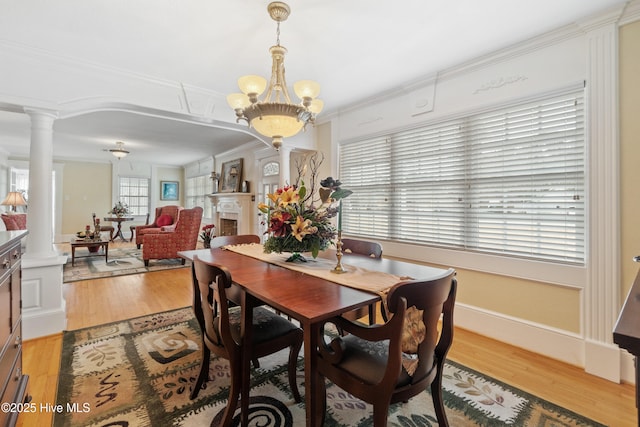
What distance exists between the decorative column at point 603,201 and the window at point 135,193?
34.0 ft

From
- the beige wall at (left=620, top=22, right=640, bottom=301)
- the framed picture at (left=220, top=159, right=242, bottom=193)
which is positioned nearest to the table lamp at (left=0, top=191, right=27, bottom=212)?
the framed picture at (left=220, top=159, right=242, bottom=193)

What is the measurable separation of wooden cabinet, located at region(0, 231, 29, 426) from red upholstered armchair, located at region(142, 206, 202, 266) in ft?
11.7

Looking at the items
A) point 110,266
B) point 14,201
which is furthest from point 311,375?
point 14,201

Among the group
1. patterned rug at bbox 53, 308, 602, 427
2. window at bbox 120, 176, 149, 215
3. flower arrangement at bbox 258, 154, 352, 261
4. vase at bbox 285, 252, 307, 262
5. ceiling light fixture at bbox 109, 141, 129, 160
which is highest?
ceiling light fixture at bbox 109, 141, 129, 160

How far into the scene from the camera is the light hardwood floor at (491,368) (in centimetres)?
174

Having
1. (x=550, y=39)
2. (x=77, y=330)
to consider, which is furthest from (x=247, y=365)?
(x=550, y=39)

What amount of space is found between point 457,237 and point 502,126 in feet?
3.47

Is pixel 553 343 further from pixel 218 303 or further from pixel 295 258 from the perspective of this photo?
pixel 218 303

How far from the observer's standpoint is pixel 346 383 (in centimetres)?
128

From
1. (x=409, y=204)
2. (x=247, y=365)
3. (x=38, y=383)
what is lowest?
(x=38, y=383)

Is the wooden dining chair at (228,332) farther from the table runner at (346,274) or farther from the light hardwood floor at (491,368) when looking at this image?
the light hardwood floor at (491,368)

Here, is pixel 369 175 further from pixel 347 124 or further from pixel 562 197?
pixel 562 197

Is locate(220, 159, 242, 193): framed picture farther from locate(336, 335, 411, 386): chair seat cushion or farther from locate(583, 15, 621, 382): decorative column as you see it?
locate(583, 15, 621, 382): decorative column

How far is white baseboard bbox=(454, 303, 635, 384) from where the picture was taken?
6.56 ft
